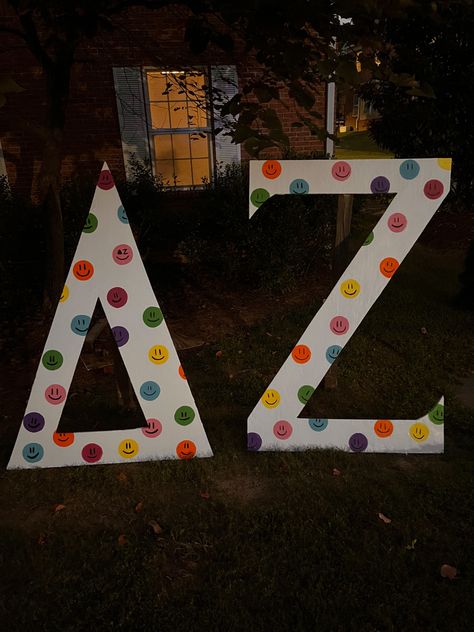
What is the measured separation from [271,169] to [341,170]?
0.42 meters

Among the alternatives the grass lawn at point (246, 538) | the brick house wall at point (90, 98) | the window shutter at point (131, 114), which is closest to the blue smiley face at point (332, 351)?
the grass lawn at point (246, 538)

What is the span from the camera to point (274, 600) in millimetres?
2373

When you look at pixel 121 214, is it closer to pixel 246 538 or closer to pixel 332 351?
pixel 332 351

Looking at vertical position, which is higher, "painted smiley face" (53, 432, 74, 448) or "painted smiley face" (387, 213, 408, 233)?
"painted smiley face" (387, 213, 408, 233)

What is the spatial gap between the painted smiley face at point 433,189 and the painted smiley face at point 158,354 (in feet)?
6.04

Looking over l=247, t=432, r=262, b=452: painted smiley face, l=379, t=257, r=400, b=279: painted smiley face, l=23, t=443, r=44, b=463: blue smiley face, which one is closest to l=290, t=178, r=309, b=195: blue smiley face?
l=379, t=257, r=400, b=279: painted smiley face

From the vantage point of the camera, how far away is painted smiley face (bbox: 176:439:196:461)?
3.36 m

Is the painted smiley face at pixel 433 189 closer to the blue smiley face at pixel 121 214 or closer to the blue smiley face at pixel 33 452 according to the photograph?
the blue smiley face at pixel 121 214

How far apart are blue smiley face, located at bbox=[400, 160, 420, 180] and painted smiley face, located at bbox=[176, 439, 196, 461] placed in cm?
212

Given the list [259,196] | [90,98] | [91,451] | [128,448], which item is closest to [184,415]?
[128,448]

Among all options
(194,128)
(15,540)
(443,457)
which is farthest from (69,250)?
(443,457)

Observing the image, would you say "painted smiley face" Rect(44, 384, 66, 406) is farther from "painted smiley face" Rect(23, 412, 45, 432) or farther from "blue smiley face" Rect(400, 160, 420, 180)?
"blue smiley face" Rect(400, 160, 420, 180)

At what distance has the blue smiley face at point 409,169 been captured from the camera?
9.95 feet

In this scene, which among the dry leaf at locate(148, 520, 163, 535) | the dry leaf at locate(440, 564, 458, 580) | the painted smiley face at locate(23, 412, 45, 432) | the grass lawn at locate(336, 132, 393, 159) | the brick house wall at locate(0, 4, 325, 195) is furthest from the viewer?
the grass lawn at locate(336, 132, 393, 159)
